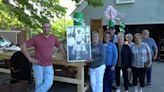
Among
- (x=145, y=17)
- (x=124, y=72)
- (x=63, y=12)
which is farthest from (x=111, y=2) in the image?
(x=124, y=72)

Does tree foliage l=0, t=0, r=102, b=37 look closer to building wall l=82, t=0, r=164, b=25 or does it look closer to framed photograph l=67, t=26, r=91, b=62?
framed photograph l=67, t=26, r=91, b=62

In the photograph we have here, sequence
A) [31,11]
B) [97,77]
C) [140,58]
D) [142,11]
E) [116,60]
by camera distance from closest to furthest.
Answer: [97,77] → [116,60] → [140,58] → [31,11] → [142,11]

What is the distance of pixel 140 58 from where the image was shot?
788 centimetres

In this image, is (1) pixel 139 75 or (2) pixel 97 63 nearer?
(2) pixel 97 63

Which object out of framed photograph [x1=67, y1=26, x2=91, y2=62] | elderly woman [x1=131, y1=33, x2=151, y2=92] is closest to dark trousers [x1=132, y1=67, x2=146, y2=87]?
elderly woman [x1=131, y1=33, x2=151, y2=92]

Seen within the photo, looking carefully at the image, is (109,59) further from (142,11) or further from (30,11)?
(142,11)

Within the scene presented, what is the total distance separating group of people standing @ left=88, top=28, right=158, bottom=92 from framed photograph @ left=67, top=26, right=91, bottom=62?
14 centimetres

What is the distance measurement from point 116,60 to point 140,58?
2.52ft

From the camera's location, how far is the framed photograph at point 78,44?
6902 millimetres

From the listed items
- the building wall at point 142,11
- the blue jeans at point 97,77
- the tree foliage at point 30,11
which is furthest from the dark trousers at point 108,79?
the building wall at point 142,11

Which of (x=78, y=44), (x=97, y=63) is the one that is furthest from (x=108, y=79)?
(x=78, y=44)

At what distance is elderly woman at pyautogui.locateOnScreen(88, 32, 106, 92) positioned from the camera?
22.6 ft

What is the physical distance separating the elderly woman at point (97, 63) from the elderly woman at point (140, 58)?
1.28 meters

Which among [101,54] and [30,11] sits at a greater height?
[30,11]
